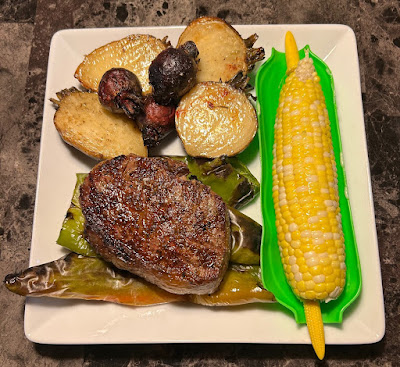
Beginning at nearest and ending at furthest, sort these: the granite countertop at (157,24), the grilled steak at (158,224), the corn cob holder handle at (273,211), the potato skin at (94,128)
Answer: the grilled steak at (158,224), the corn cob holder handle at (273,211), the potato skin at (94,128), the granite countertop at (157,24)

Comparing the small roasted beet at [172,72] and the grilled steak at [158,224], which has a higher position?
the small roasted beet at [172,72]

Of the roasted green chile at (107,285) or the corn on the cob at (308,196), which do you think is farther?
the roasted green chile at (107,285)

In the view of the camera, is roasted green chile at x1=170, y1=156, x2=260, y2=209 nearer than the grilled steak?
No

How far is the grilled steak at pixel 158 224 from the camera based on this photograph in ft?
6.42

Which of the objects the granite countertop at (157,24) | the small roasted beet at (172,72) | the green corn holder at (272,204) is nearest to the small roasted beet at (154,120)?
the small roasted beet at (172,72)

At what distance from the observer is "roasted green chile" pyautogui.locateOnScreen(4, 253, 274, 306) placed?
208 centimetres

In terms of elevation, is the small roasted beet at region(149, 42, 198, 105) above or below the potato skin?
above

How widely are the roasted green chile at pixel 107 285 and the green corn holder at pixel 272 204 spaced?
96mm

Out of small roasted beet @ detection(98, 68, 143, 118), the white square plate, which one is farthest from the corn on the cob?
small roasted beet @ detection(98, 68, 143, 118)

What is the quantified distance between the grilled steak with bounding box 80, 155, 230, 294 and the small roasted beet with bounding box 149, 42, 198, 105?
0.34 metres

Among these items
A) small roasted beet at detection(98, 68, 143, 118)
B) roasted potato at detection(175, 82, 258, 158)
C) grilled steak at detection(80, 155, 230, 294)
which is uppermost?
small roasted beet at detection(98, 68, 143, 118)

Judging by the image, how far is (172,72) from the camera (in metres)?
2.04

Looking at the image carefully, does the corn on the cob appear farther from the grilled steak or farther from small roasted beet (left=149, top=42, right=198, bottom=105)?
small roasted beet (left=149, top=42, right=198, bottom=105)

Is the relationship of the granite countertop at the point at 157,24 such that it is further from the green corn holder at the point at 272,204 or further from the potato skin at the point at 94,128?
the potato skin at the point at 94,128
